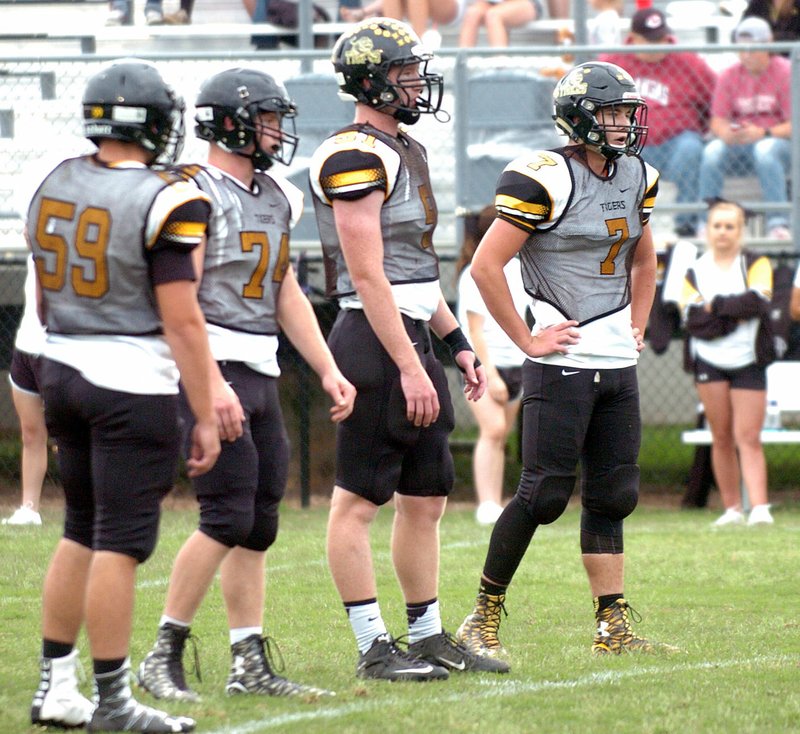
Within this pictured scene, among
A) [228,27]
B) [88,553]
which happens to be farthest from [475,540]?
[228,27]

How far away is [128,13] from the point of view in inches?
501

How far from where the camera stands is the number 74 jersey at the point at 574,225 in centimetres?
506

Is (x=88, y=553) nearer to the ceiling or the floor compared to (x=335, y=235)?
nearer to the floor

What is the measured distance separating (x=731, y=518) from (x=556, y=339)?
4966 millimetres

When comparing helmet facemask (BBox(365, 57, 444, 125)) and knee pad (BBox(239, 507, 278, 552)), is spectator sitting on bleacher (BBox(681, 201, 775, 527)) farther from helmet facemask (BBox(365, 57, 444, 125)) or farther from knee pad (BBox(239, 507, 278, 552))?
knee pad (BBox(239, 507, 278, 552))

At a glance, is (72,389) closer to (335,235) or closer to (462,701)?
(335,235)

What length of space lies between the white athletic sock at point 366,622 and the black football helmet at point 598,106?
1.80 meters

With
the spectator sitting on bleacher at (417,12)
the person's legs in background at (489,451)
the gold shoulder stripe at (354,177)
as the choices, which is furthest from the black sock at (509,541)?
the spectator sitting on bleacher at (417,12)

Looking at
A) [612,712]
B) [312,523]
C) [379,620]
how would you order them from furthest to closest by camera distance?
[312,523]
[379,620]
[612,712]

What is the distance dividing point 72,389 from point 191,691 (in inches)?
42.4

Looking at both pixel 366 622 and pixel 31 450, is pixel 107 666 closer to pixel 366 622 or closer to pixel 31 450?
pixel 366 622

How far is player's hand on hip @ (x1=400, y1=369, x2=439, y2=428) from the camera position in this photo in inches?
181

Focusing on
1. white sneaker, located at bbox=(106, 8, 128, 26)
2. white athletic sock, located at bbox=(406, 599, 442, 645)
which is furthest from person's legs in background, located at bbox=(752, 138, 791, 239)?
white athletic sock, located at bbox=(406, 599, 442, 645)

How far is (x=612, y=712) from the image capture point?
4191 mm
